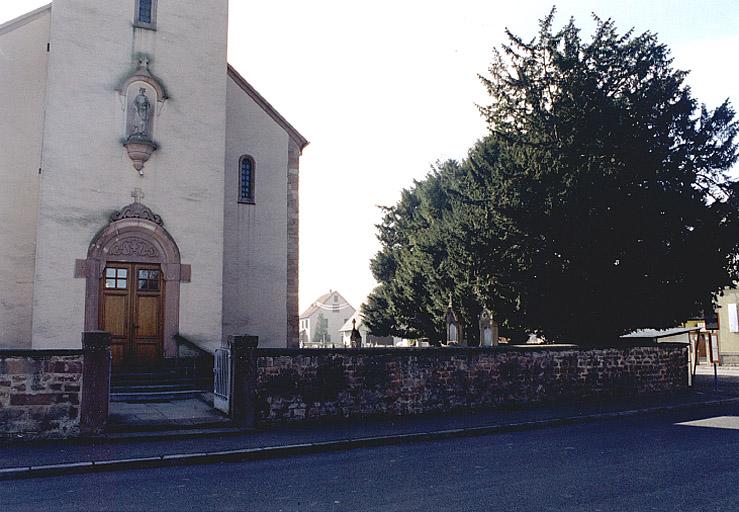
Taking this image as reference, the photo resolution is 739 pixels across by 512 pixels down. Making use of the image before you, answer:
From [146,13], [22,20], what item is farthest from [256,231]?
[22,20]

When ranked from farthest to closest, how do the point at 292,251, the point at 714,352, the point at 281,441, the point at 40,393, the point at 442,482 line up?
the point at 714,352 < the point at 292,251 < the point at 281,441 < the point at 40,393 < the point at 442,482

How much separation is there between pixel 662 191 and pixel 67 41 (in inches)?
670

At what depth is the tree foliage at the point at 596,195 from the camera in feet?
61.5

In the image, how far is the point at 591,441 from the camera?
37.0 feet

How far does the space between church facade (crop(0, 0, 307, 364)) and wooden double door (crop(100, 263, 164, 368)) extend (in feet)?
0.11

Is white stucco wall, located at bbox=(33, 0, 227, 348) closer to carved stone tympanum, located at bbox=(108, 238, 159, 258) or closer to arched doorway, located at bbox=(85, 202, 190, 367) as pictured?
arched doorway, located at bbox=(85, 202, 190, 367)

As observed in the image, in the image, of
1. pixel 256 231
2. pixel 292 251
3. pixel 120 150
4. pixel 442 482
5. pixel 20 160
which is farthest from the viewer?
pixel 292 251

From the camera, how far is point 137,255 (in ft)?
57.5

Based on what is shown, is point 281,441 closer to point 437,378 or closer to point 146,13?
point 437,378

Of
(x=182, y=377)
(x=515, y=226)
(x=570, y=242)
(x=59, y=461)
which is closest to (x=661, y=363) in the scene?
(x=570, y=242)

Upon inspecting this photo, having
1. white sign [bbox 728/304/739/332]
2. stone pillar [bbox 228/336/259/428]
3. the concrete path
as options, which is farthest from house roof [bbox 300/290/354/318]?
stone pillar [bbox 228/336/259/428]

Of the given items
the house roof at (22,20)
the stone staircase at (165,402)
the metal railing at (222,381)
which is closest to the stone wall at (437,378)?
the metal railing at (222,381)

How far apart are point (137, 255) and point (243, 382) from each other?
22.2 feet

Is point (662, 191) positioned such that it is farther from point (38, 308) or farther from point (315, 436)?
point (38, 308)
